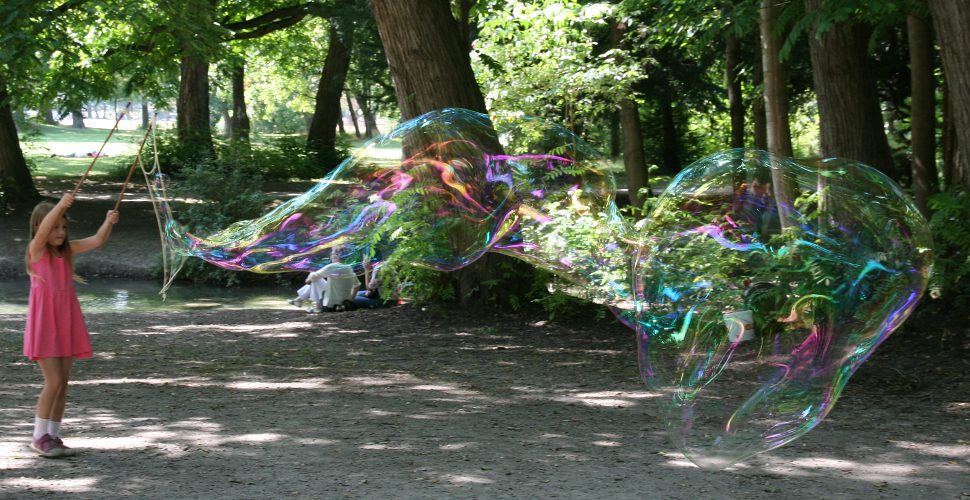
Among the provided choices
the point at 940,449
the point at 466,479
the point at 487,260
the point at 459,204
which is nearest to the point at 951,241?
the point at 940,449

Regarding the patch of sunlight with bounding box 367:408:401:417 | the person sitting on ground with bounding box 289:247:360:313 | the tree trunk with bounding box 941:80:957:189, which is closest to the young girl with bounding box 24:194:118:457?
the patch of sunlight with bounding box 367:408:401:417

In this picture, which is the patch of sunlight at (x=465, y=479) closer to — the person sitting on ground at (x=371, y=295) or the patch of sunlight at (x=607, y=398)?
the patch of sunlight at (x=607, y=398)

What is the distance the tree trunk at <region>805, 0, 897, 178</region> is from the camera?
11539mm

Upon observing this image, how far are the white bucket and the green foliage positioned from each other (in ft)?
11.8

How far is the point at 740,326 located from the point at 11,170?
23.2 meters

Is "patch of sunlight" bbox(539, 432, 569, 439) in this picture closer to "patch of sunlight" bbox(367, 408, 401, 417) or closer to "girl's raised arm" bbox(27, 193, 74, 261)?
"patch of sunlight" bbox(367, 408, 401, 417)

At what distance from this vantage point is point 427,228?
8883 mm

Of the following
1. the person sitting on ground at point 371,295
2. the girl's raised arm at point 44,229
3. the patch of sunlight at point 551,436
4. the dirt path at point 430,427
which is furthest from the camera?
the person sitting on ground at point 371,295

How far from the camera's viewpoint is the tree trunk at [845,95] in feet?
37.9

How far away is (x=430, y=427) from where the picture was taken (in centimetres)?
735

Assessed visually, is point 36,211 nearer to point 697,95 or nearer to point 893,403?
point 893,403

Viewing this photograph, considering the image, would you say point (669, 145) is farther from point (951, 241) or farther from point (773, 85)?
point (951, 241)

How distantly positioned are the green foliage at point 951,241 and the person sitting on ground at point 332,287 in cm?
770

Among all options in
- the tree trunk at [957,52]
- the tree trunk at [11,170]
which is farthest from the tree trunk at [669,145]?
the tree trunk at [957,52]
